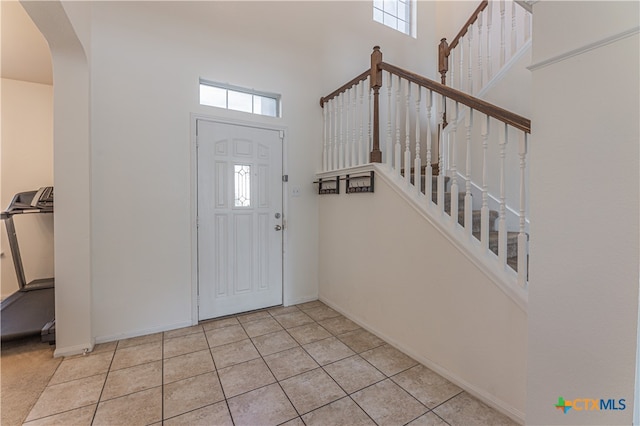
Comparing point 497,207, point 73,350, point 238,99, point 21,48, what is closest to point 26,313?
point 73,350

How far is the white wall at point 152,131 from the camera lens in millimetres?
2318

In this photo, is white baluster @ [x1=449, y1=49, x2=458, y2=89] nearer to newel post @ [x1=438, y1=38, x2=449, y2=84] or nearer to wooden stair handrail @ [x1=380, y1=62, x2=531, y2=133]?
newel post @ [x1=438, y1=38, x2=449, y2=84]

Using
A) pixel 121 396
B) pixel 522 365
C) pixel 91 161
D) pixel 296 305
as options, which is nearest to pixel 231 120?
pixel 91 161

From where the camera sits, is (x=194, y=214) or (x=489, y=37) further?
(x=489, y=37)

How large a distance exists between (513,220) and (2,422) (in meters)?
3.86

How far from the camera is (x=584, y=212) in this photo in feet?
2.33

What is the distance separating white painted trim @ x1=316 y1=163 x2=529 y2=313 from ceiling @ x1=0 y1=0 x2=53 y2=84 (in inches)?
130

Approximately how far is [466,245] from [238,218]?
220cm

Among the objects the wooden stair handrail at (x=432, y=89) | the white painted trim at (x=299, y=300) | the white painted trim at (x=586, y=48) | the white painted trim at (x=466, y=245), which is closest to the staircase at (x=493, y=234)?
the white painted trim at (x=466, y=245)

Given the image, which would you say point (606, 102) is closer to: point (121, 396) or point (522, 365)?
point (522, 365)

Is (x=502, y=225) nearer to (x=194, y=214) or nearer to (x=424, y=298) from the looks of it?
(x=424, y=298)

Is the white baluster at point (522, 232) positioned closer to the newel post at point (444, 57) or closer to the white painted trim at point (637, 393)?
the white painted trim at point (637, 393)

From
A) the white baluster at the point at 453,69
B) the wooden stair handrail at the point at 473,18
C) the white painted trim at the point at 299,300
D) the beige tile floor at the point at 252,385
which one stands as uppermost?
the wooden stair handrail at the point at 473,18

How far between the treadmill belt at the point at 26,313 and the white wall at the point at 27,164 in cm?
56
